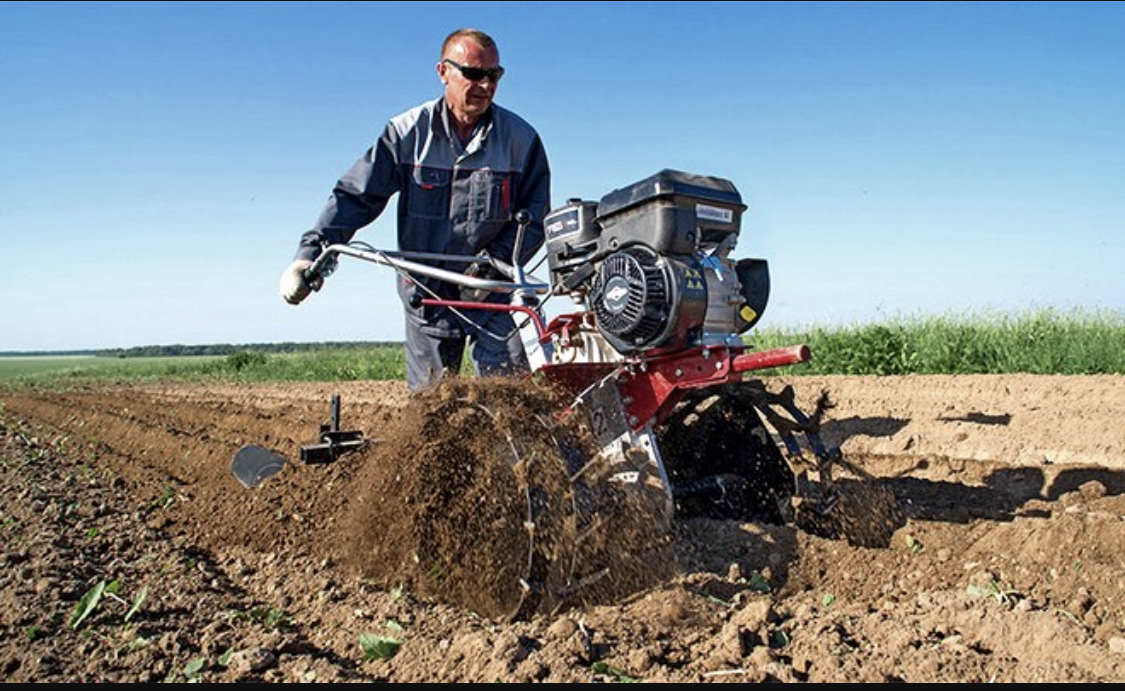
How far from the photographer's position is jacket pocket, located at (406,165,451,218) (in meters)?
4.58

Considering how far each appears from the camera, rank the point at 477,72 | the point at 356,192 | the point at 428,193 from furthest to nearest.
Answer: the point at 428,193, the point at 356,192, the point at 477,72

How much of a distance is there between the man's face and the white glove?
106 centimetres

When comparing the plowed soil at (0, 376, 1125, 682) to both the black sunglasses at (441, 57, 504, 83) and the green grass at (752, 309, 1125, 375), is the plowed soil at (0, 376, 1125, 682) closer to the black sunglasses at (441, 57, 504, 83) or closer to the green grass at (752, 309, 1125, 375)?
the black sunglasses at (441, 57, 504, 83)

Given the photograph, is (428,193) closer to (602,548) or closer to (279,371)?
(602,548)

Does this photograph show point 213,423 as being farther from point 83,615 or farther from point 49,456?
point 83,615

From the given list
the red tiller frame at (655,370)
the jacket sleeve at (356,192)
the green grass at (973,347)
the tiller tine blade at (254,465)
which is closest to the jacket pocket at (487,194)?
the jacket sleeve at (356,192)

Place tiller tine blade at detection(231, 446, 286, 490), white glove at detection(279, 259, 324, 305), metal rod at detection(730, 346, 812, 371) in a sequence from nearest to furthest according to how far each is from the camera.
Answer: metal rod at detection(730, 346, 812, 371)
white glove at detection(279, 259, 324, 305)
tiller tine blade at detection(231, 446, 286, 490)

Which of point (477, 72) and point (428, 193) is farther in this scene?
point (428, 193)

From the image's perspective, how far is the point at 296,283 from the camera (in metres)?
4.26

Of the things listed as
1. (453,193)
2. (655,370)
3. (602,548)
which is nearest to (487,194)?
(453,193)

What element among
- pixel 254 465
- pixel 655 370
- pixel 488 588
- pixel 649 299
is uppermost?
pixel 649 299

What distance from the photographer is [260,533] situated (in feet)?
14.8

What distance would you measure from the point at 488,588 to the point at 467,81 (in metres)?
2.39

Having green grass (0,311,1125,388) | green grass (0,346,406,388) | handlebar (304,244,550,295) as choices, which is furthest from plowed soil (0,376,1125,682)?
green grass (0,346,406,388)
